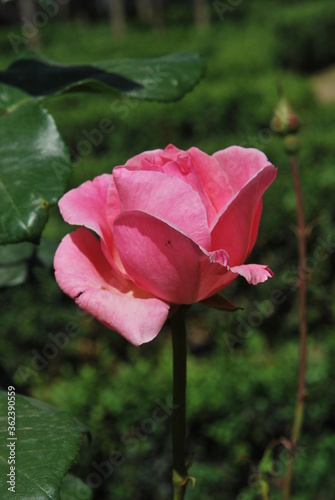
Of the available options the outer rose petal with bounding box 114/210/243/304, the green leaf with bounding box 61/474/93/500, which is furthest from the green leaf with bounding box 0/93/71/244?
the green leaf with bounding box 61/474/93/500

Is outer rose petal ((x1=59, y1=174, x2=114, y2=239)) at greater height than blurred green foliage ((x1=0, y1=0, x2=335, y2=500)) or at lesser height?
greater

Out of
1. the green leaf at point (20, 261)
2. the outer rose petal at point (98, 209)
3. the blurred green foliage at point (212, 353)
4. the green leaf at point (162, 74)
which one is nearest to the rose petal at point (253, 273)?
the outer rose petal at point (98, 209)

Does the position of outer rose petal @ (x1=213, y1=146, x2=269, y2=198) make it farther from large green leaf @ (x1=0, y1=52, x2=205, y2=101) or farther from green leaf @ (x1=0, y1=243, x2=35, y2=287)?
green leaf @ (x1=0, y1=243, x2=35, y2=287)

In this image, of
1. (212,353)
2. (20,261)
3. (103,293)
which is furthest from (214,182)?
(212,353)

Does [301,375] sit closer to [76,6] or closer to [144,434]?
[144,434]

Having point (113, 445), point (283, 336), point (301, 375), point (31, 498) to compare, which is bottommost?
point (283, 336)

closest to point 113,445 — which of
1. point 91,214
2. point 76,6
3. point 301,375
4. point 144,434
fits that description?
point 144,434
